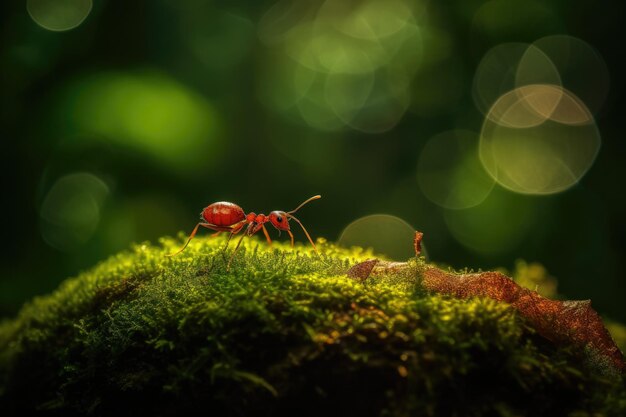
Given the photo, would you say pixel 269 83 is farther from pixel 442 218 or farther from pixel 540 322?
pixel 540 322

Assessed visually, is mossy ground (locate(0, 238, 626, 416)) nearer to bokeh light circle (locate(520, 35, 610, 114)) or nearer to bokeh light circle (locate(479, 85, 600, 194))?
bokeh light circle (locate(479, 85, 600, 194))

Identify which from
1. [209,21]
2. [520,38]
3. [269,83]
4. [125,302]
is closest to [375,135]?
[269,83]

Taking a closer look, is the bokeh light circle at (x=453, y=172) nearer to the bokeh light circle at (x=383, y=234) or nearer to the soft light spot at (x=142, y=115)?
the bokeh light circle at (x=383, y=234)

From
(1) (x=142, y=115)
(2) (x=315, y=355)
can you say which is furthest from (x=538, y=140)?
(2) (x=315, y=355)

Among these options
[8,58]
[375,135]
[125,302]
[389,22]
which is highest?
[8,58]

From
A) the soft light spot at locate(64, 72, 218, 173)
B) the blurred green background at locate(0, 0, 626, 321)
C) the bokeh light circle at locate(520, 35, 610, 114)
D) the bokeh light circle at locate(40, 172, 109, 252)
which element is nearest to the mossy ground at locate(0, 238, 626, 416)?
the soft light spot at locate(64, 72, 218, 173)

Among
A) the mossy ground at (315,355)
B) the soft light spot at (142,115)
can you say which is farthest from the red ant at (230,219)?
the soft light spot at (142,115)
